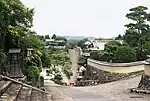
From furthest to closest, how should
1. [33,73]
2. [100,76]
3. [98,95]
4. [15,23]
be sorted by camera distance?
[100,76]
[15,23]
[33,73]
[98,95]

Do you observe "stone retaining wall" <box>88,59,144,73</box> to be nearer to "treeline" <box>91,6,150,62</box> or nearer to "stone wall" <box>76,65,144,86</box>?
"stone wall" <box>76,65,144,86</box>

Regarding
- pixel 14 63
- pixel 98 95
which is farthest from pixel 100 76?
pixel 14 63

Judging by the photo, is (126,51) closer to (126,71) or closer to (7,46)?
(126,71)

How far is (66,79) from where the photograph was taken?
132ft

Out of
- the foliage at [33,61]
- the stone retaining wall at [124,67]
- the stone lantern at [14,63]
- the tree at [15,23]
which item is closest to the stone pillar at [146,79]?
the stone lantern at [14,63]

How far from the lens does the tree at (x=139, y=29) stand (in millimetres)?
38000

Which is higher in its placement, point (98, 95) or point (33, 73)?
point (33, 73)

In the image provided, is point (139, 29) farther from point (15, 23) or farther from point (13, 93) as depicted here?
point (13, 93)

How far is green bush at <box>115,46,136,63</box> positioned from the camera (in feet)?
117

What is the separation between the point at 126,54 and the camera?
36.1m

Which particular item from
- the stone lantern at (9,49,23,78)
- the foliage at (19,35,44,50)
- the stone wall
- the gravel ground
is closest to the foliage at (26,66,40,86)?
the foliage at (19,35,44,50)

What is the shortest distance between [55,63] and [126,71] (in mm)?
12352

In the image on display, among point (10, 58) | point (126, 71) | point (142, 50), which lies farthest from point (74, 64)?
point (10, 58)

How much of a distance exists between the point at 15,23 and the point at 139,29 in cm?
2237
